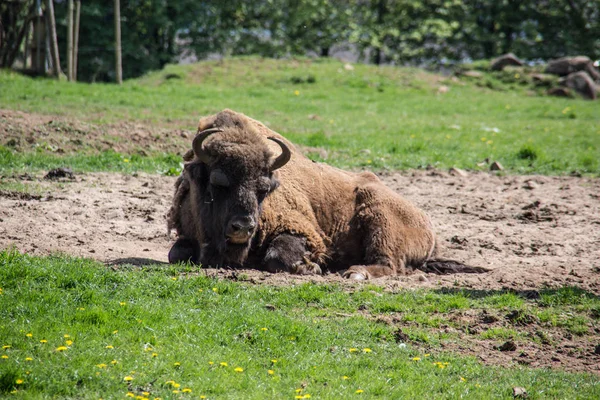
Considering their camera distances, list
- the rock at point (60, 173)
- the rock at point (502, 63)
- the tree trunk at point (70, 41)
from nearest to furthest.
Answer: the rock at point (60, 173), the tree trunk at point (70, 41), the rock at point (502, 63)

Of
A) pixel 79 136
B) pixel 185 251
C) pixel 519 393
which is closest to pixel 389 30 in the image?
pixel 79 136

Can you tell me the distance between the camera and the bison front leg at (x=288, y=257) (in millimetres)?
8234

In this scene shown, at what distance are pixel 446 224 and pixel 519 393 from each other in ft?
18.1

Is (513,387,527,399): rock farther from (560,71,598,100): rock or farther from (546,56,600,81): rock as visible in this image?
(546,56,600,81): rock

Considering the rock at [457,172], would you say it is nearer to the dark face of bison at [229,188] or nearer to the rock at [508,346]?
the dark face of bison at [229,188]

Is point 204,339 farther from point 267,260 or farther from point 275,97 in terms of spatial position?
point 275,97

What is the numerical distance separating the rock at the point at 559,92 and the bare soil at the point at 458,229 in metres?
13.4

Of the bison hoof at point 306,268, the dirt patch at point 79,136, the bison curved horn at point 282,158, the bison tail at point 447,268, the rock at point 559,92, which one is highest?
the bison curved horn at point 282,158

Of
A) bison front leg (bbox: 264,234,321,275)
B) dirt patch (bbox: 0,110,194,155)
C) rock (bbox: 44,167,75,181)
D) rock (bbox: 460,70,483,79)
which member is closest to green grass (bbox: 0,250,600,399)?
bison front leg (bbox: 264,234,321,275)

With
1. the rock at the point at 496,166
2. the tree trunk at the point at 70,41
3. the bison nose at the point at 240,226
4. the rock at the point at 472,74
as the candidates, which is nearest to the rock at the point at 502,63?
the rock at the point at 472,74

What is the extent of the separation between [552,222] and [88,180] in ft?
22.2

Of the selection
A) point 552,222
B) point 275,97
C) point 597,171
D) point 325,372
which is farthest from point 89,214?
point 275,97

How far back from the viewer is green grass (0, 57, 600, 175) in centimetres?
1528

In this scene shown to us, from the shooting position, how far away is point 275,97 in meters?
21.9
